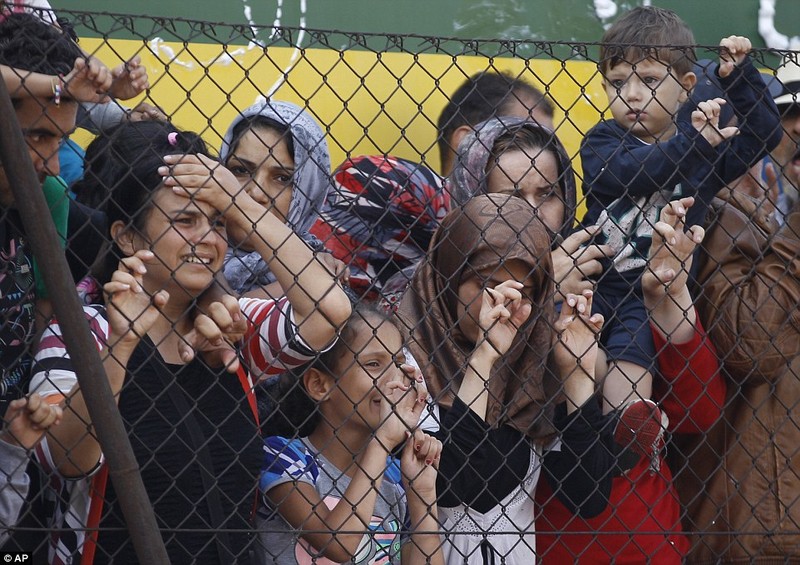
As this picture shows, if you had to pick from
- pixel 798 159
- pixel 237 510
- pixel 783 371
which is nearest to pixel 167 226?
pixel 237 510

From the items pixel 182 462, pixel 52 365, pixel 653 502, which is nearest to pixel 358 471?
pixel 182 462

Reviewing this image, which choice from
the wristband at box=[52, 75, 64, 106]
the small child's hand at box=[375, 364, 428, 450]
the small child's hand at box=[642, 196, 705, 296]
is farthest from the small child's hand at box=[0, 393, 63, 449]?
the small child's hand at box=[642, 196, 705, 296]

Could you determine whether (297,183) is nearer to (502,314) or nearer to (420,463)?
(502,314)

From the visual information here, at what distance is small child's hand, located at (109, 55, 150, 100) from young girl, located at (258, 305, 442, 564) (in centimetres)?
72

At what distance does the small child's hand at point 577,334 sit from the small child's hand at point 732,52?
67cm

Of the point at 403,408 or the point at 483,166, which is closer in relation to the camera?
the point at 403,408

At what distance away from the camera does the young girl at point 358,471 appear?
259 cm

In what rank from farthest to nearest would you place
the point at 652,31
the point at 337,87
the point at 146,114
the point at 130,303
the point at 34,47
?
the point at 337,87 → the point at 652,31 → the point at 146,114 → the point at 34,47 → the point at 130,303

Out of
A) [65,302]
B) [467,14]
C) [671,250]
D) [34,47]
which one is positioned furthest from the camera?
[467,14]

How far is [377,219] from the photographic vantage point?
3.38 meters

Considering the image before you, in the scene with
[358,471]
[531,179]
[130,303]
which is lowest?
[358,471]

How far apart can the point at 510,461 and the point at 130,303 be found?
1029 millimetres

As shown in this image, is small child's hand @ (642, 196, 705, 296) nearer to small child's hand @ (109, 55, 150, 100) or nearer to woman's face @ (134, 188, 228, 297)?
woman's face @ (134, 188, 228, 297)

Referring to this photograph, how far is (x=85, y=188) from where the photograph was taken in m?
2.98
